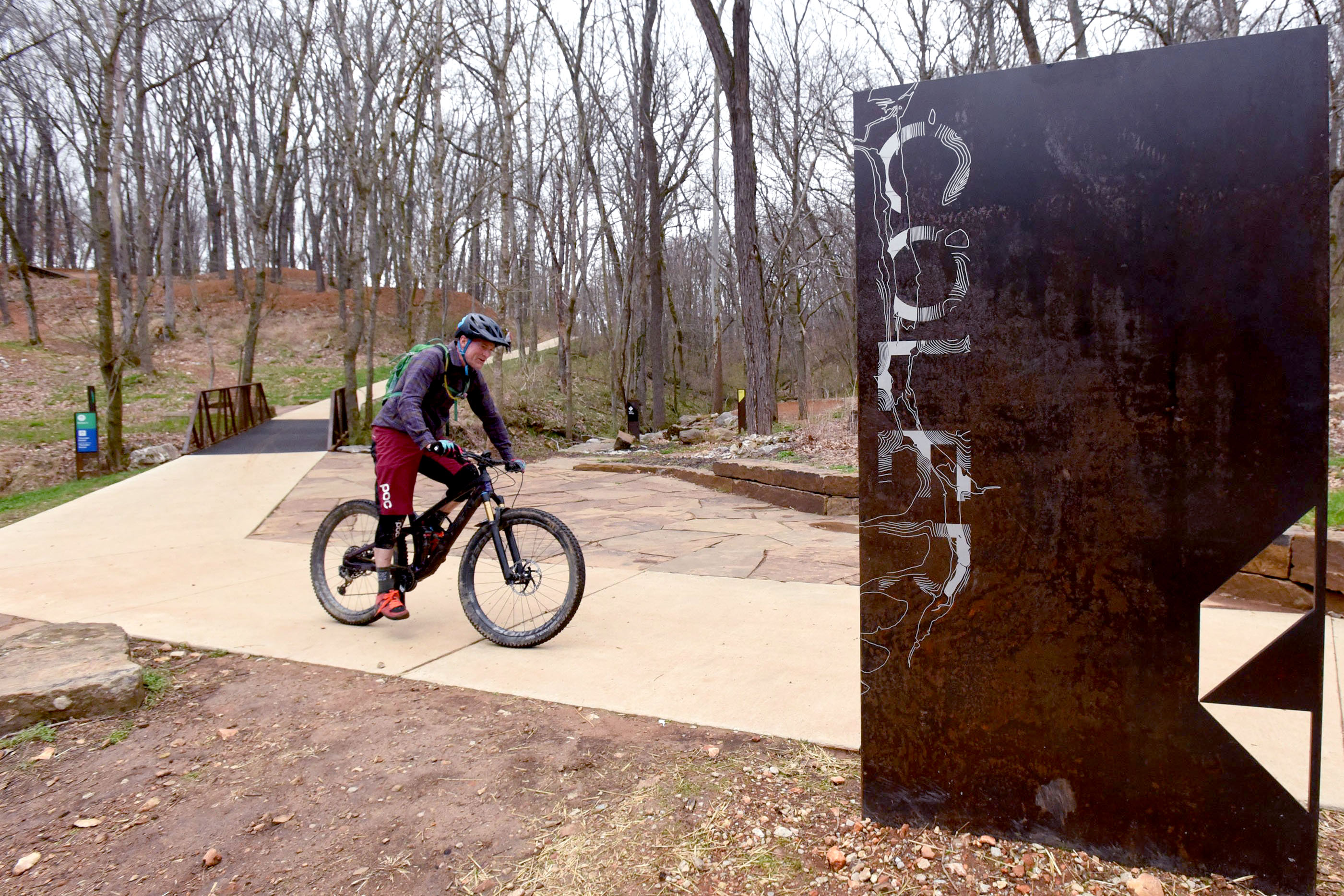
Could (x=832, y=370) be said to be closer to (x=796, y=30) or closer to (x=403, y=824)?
(x=796, y=30)

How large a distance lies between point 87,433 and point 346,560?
38.0 feet

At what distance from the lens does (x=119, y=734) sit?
300 centimetres

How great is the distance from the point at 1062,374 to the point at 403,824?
2.13 metres

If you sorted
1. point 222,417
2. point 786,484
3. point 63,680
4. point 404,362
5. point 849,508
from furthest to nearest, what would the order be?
point 222,417 → point 786,484 → point 849,508 → point 404,362 → point 63,680

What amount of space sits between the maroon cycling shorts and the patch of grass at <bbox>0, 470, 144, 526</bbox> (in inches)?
271

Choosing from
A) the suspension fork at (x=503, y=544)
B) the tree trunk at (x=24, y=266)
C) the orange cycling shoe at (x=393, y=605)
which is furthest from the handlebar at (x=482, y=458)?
the tree trunk at (x=24, y=266)

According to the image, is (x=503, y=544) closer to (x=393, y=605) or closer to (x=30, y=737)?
(x=393, y=605)

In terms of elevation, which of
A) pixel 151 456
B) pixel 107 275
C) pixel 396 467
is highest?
pixel 107 275

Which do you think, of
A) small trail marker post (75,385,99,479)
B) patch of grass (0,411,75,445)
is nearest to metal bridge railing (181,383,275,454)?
small trail marker post (75,385,99,479)

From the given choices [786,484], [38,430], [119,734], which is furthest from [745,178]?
[38,430]

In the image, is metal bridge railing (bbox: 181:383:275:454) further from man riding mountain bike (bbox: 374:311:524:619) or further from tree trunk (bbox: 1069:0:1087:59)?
tree trunk (bbox: 1069:0:1087:59)

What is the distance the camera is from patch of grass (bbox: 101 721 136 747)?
9.62 ft

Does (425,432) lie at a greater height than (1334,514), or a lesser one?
greater

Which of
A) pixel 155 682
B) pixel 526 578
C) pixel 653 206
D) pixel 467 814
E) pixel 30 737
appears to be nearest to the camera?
pixel 467 814
